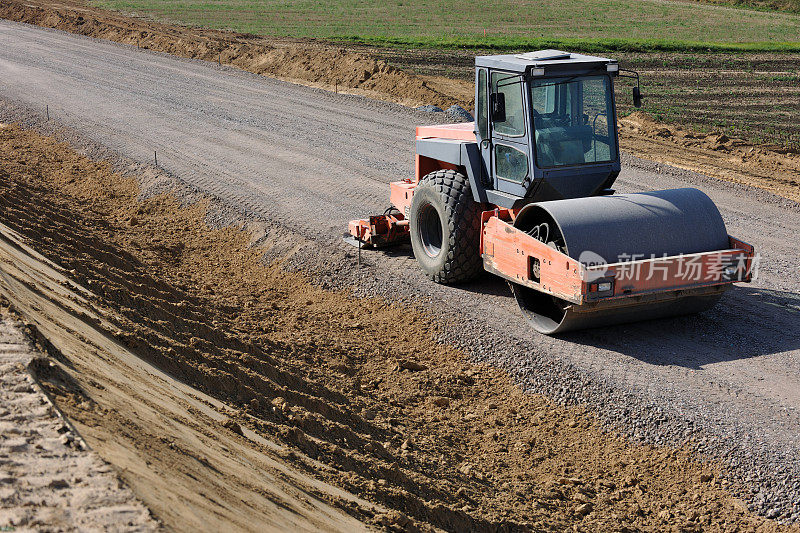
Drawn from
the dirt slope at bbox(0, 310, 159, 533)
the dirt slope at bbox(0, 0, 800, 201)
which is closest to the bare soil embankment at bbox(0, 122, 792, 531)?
the dirt slope at bbox(0, 310, 159, 533)

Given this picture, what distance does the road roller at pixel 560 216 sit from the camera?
857 cm

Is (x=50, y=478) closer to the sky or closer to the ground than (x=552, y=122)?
closer to the ground

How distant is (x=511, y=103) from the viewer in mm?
9742

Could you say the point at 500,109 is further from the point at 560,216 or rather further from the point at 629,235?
the point at 629,235

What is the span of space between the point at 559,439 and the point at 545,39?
104 feet

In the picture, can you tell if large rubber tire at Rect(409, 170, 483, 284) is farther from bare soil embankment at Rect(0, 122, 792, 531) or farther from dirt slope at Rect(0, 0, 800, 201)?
dirt slope at Rect(0, 0, 800, 201)

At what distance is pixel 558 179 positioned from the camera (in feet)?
31.7

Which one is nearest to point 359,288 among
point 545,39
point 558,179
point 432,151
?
point 432,151

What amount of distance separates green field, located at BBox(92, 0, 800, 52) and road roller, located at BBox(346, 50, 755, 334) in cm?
2502

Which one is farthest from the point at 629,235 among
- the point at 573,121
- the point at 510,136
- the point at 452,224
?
the point at 452,224

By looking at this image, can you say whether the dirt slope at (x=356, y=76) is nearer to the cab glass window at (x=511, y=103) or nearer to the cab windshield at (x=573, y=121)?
the cab windshield at (x=573, y=121)

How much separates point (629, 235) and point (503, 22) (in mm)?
38869

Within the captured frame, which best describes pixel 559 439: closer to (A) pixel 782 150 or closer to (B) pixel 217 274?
(B) pixel 217 274

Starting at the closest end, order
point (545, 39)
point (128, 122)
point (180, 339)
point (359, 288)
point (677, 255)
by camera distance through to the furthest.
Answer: point (180, 339), point (677, 255), point (359, 288), point (128, 122), point (545, 39)
